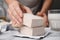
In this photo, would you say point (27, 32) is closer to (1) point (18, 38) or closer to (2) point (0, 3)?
(1) point (18, 38)

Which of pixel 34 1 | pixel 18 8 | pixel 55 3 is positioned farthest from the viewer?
pixel 55 3

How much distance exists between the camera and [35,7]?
4.67 ft

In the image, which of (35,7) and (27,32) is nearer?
(27,32)

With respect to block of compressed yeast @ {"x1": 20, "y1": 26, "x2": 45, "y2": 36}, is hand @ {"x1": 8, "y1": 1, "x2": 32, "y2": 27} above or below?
above

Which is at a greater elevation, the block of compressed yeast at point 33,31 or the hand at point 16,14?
the hand at point 16,14

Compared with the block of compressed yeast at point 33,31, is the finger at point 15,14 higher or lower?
higher

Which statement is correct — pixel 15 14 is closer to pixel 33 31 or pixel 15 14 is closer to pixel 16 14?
pixel 16 14

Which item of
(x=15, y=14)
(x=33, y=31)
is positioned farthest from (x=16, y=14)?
(x=33, y=31)

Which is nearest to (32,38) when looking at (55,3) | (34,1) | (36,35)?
(36,35)

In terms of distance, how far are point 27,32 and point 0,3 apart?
113cm

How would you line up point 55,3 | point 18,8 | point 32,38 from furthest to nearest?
point 55,3 → point 18,8 → point 32,38

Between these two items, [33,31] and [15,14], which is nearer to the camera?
[33,31]

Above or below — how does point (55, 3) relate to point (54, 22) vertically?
above

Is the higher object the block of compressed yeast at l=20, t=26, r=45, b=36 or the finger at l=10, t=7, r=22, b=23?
the finger at l=10, t=7, r=22, b=23
